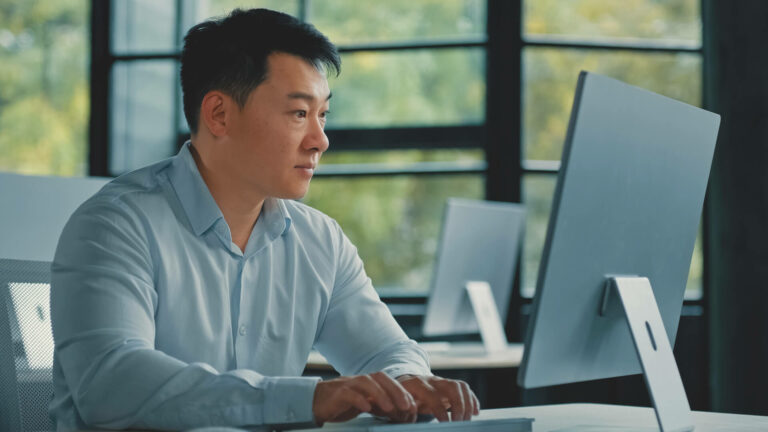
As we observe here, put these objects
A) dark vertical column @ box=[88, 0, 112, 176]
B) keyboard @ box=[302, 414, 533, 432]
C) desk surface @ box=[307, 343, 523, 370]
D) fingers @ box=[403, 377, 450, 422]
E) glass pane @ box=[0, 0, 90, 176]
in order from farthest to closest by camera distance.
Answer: dark vertical column @ box=[88, 0, 112, 176] → glass pane @ box=[0, 0, 90, 176] → desk surface @ box=[307, 343, 523, 370] → fingers @ box=[403, 377, 450, 422] → keyboard @ box=[302, 414, 533, 432]

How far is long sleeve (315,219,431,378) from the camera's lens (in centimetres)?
160

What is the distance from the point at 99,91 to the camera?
5.85 metres

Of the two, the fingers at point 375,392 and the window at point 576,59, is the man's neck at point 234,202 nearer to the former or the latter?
the fingers at point 375,392

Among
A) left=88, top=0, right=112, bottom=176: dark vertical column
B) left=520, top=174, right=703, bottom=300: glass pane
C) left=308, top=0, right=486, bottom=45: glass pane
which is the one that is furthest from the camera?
left=88, top=0, right=112, bottom=176: dark vertical column

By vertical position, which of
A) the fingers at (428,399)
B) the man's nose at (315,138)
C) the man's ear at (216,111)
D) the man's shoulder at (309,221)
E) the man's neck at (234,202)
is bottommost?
the fingers at (428,399)

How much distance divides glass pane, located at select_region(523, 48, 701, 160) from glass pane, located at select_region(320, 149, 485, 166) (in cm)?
36

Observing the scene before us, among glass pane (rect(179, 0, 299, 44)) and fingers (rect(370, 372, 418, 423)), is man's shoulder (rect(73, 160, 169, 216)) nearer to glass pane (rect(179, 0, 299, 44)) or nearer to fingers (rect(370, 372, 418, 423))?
fingers (rect(370, 372, 418, 423))

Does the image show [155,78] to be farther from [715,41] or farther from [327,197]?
[715,41]

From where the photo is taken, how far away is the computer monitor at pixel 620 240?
113cm

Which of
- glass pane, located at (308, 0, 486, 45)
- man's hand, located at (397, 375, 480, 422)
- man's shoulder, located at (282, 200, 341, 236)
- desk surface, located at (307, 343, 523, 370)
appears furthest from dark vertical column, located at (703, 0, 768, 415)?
man's hand, located at (397, 375, 480, 422)

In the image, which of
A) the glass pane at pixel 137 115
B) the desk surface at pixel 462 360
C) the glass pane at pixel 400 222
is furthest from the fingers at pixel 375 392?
the glass pane at pixel 137 115

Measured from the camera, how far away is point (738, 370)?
13.8 feet

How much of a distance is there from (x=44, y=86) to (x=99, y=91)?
13.6 inches

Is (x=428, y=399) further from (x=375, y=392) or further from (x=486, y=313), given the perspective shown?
(x=486, y=313)
